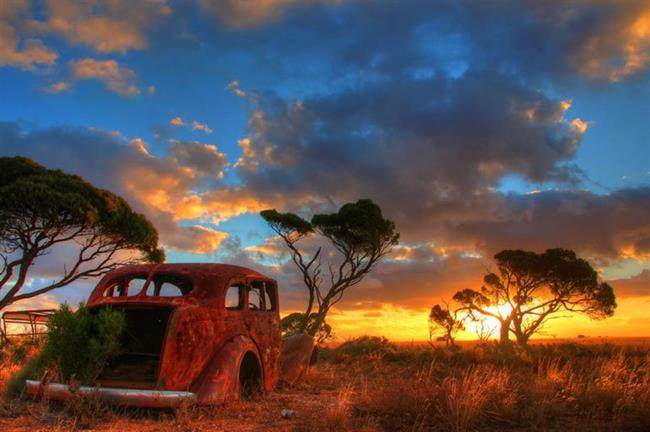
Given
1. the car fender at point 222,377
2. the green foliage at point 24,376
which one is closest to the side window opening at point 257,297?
the car fender at point 222,377

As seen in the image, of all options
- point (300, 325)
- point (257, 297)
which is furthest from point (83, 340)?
point (300, 325)

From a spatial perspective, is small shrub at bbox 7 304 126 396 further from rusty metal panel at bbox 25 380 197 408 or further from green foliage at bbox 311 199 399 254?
green foliage at bbox 311 199 399 254

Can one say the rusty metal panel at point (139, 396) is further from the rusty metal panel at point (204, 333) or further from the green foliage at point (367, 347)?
the green foliage at point (367, 347)

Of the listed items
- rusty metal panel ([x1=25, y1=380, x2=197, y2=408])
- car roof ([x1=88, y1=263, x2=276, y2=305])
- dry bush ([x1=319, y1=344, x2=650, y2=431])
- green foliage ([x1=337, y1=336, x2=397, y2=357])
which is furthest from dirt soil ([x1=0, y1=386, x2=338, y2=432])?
green foliage ([x1=337, y1=336, x2=397, y2=357])

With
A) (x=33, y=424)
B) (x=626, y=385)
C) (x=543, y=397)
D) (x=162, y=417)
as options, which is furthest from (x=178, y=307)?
(x=626, y=385)

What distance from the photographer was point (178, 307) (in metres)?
7.42

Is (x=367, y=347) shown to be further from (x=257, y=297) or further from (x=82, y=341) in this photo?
(x=82, y=341)

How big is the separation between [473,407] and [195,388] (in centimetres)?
362

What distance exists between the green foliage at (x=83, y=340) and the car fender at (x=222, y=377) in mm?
1262

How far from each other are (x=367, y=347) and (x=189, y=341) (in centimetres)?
1358

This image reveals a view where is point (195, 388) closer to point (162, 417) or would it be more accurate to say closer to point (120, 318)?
point (162, 417)

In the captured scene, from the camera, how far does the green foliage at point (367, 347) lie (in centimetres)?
1956

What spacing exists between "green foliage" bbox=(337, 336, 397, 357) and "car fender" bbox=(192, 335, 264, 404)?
11.9 metres

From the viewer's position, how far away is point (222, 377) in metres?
7.34
